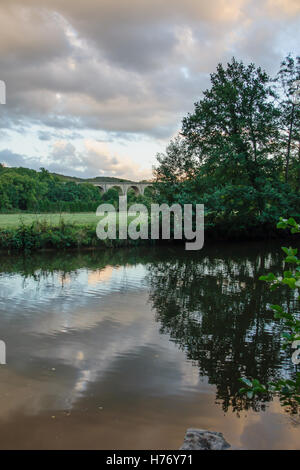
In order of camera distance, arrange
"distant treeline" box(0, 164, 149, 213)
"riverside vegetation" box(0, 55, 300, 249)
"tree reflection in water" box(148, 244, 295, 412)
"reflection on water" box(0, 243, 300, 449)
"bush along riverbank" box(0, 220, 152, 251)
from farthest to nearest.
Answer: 1. "distant treeline" box(0, 164, 149, 213)
2. "riverside vegetation" box(0, 55, 300, 249)
3. "bush along riverbank" box(0, 220, 152, 251)
4. "tree reflection in water" box(148, 244, 295, 412)
5. "reflection on water" box(0, 243, 300, 449)

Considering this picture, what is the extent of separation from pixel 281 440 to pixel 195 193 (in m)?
20.6

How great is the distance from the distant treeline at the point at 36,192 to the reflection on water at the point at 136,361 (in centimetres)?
3954

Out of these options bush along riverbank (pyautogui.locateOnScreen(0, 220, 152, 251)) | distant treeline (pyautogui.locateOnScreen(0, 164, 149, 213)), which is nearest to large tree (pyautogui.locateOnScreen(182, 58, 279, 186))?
bush along riverbank (pyautogui.locateOnScreen(0, 220, 152, 251))

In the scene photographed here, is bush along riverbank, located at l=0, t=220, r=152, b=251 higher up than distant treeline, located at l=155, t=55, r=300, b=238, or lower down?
lower down

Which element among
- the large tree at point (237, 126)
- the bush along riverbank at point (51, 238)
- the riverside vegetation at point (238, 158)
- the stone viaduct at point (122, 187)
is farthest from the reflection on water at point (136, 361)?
the stone viaduct at point (122, 187)

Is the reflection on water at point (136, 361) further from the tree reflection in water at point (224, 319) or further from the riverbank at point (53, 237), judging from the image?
the riverbank at point (53, 237)

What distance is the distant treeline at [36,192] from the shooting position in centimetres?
5672

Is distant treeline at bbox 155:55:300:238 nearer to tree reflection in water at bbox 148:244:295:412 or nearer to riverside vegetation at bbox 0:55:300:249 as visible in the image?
riverside vegetation at bbox 0:55:300:249

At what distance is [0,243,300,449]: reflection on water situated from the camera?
4.18 metres

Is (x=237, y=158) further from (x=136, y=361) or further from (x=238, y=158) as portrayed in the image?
(x=136, y=361)

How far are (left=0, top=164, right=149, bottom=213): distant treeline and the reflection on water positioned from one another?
3954 cm

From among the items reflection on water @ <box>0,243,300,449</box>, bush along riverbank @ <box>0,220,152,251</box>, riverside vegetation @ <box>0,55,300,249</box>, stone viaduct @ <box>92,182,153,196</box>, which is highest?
stone viaduct @ <box>92,182,153,196</box>

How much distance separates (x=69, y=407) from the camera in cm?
464
